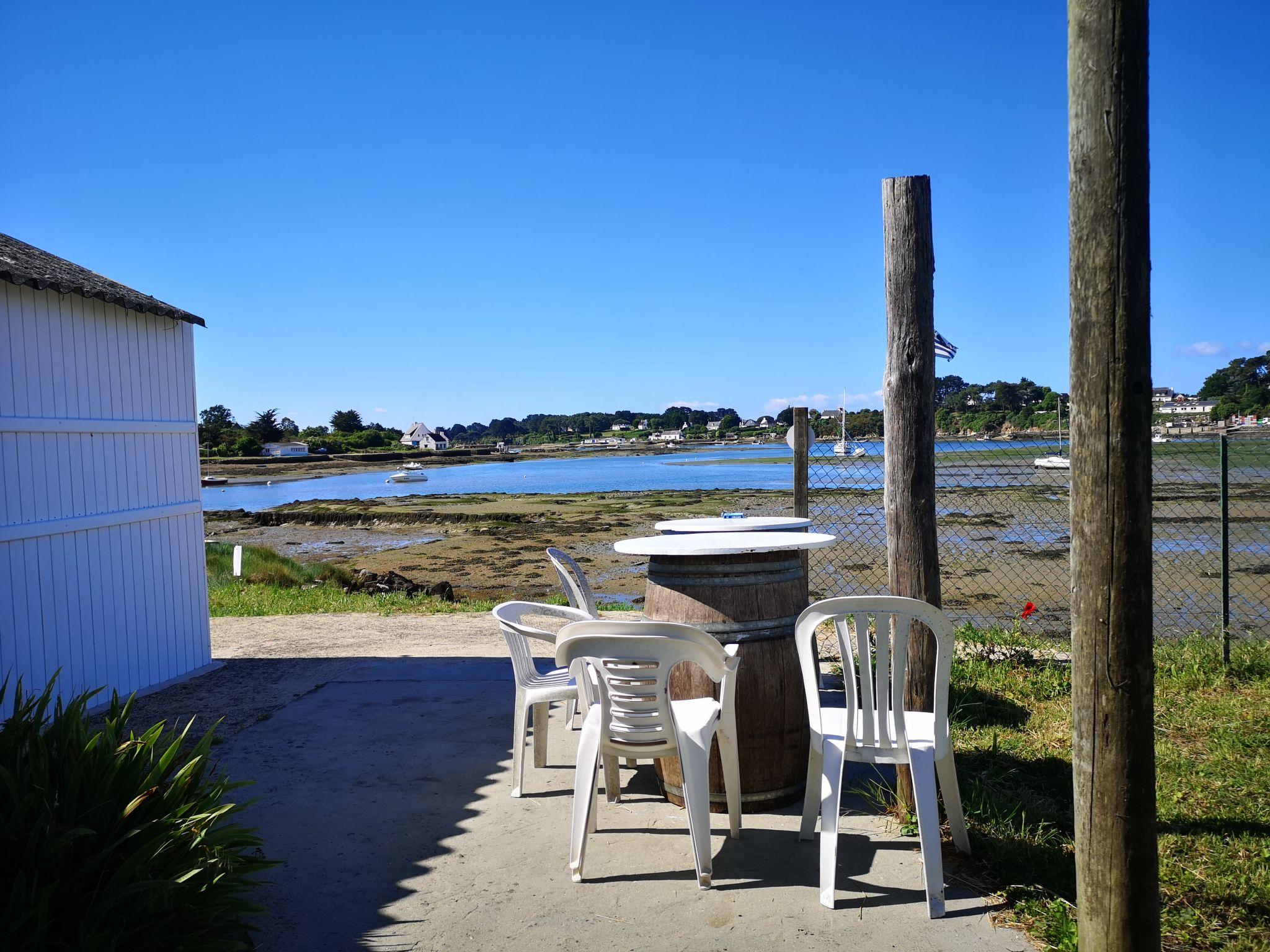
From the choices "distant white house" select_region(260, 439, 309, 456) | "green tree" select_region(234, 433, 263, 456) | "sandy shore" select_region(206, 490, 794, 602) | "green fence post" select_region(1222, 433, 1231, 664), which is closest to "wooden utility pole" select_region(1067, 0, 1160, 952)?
"green fence post" select_region(1222, 433, 1231, 664)

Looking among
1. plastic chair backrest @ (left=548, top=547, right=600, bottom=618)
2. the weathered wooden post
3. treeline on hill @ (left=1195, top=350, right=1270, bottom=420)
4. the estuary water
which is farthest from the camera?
the estuary water

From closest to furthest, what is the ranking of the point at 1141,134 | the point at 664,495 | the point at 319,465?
1. the point at 1141,134
2. the point at 664,495
3. the point at 319,465

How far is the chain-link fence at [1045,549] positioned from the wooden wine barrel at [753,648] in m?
2.87

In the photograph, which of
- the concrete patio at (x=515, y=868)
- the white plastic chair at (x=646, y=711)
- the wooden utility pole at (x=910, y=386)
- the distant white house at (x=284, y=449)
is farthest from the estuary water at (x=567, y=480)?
the white plastic chair at (x=646, y=711)

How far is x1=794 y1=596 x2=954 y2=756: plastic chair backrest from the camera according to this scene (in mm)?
3277

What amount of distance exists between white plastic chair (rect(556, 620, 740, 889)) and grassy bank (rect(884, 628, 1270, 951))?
3.42 feet

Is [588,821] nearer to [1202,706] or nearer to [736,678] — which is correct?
[736,678]

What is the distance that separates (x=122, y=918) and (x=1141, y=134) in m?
3.41

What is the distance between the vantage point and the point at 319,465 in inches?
3374

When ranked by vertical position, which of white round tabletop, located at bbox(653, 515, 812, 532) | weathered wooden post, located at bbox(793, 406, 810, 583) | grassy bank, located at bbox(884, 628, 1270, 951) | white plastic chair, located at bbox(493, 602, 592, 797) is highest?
weathered wooden post, located at bbox(793, 406, 810, 583)

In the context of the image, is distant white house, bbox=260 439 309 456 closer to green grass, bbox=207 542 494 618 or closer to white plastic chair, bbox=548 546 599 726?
green grass, bbox=207 542 494 618

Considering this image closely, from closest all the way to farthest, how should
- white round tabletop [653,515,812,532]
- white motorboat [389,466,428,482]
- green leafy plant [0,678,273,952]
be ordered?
green leafy plant [0,678,273,952]
white round tabletop [653,515,812,532]
white motorboat [389,466,428,482]

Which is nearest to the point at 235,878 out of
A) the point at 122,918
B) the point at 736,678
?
the point at 122,918

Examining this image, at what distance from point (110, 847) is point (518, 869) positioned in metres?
1.44
